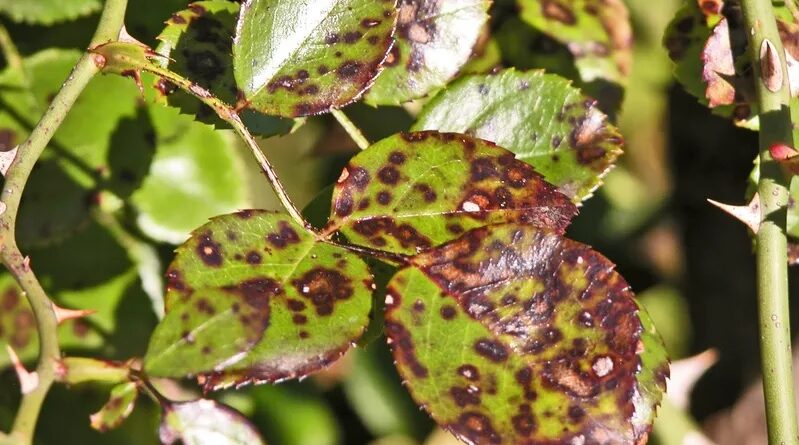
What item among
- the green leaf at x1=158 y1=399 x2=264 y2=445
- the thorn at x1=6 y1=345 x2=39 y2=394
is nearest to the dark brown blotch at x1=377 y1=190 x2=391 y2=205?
the green leaf at x1=158 y1=399 x2=264 y2=445

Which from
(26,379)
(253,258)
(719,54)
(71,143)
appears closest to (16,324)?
(71,143)

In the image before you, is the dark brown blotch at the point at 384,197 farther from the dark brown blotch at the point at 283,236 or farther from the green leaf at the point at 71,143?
the green leaf at the point at 71,143

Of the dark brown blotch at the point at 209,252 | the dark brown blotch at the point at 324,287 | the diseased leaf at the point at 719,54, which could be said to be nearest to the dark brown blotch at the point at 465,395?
the dark brown blotch at the point at 324,287

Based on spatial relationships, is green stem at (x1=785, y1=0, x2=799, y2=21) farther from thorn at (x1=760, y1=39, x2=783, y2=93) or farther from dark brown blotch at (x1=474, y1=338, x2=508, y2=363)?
dark brown blotch at (x1=474, y1=338, x2=508, y2=363)

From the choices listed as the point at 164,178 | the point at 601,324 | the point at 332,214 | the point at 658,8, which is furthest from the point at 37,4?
the point at 658,8

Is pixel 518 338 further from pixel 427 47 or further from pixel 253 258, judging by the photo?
pixel 427 47
